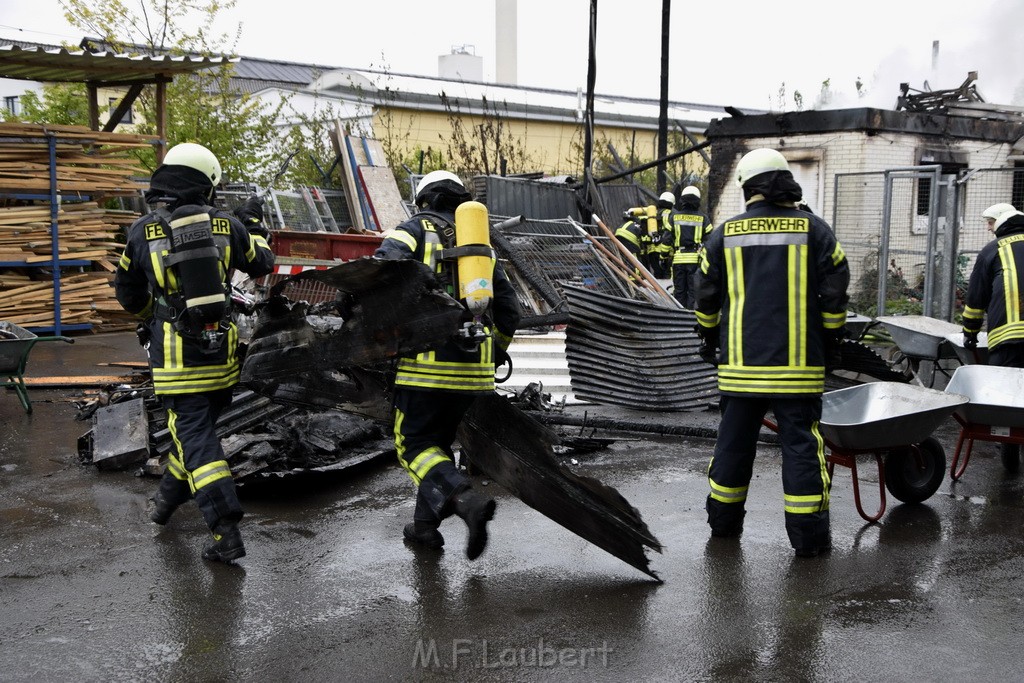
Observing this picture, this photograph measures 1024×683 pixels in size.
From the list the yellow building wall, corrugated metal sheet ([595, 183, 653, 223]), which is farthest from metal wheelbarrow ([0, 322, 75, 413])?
the yellow building wall

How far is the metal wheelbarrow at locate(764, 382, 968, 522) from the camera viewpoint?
5.26 meters

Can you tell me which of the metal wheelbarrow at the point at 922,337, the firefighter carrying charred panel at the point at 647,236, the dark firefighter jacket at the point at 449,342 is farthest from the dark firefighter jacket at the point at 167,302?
the firefighter carrying charred panel at the point at 647,236

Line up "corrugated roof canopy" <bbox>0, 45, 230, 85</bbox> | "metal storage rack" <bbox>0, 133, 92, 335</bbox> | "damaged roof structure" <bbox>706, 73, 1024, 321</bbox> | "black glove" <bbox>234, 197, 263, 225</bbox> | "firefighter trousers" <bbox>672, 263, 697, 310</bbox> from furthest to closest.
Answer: "damaged roof structure" <bbox>706, 73, 1024, 321</bbox>, "firefighter trousers" <bbox>672, 263, 697, 310</bbox>, "metal storage rack" <bbox>0, 133, 92, 335</bbox>, "corrugated roof canopy" <bbox>0, 45, 230, 85</bbox>, "black glove" <bbox>234, 197, 263, 225</bbox>

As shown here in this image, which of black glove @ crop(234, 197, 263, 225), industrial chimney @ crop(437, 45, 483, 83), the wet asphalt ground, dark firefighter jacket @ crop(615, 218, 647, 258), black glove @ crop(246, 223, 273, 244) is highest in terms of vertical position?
industrial chimney @ crop(437, 45, 483, 83)

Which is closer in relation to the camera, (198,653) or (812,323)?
(198,653)

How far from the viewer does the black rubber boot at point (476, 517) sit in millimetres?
4664

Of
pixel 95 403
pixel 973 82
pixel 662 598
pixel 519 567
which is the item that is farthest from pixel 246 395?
pixel 973 82

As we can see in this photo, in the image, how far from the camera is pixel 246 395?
7.05 metres

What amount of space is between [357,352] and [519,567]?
1349 millimetres

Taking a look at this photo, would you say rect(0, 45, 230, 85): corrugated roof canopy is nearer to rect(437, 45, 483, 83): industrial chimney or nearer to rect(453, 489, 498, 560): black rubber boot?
rect(453, 489, 498, 560): black rubber boot

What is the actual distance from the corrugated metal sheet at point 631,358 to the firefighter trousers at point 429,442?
3892mm

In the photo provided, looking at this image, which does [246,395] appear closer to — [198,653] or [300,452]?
[300,452]

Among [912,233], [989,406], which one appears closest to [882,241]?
[912,233]

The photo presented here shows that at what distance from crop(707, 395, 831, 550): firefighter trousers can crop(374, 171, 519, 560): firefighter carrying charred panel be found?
50.1 inches
